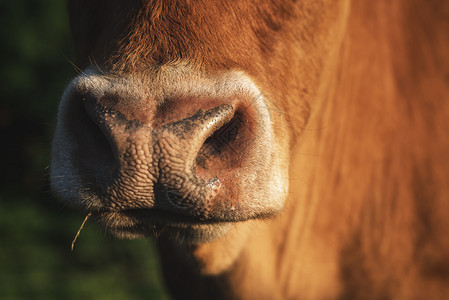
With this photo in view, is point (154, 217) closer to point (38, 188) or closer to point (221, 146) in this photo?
point (221, 146)

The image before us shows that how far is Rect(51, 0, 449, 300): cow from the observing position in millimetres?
1547

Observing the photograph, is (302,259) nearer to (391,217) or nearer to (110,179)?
(391,217)

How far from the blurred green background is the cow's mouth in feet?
20.2

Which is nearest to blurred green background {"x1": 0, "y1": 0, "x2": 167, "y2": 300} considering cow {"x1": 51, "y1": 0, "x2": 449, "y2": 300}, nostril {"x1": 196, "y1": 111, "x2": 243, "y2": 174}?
cow {"x1": 51, "y1": 0, "x2": 449, "y2": 300}

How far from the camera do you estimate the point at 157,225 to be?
6.01 ft

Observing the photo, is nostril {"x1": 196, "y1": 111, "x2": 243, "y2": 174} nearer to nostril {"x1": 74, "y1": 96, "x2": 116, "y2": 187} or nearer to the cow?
the cow

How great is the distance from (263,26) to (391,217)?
4.94 ft

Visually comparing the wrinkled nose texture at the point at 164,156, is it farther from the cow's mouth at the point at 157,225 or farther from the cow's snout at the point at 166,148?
the cow's mouth at the point at 157,225

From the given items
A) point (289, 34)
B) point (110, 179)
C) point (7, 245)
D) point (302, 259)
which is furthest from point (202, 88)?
point (7, 245)

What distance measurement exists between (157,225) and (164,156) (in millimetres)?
427

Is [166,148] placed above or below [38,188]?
above

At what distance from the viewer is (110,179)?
61.4 inches

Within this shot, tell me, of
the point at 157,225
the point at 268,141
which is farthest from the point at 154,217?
the point at 268,141

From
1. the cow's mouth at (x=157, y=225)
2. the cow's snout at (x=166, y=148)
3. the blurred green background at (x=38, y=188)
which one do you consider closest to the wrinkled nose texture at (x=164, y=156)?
the cow's snout at (x=166, y=148)
